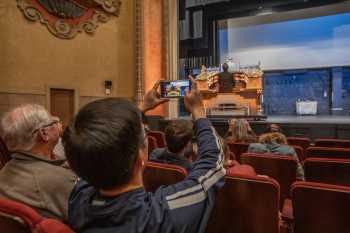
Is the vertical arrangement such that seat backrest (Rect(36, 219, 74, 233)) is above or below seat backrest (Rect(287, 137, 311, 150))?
above

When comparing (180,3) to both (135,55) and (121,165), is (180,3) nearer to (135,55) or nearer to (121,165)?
(135,55)

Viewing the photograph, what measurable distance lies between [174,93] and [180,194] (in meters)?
0.90

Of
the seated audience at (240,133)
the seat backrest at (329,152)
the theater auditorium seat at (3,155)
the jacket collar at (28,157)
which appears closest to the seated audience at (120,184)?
the jacket collar at (28,157)

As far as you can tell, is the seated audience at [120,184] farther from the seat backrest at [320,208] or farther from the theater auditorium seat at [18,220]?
the seat backrest at [320,208]

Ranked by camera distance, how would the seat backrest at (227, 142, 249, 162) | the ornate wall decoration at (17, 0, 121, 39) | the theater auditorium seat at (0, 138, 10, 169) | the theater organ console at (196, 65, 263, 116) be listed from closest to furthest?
the theater auditorium seat at (0, 138, 10, 169) < the seat backrest at (227, 142, 249, 162) < the ornate wall decoration at (17, 0, 121, 39) < the theater organ console at (196, 65, 263, 116)

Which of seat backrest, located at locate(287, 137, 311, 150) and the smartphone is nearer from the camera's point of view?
the smartphone

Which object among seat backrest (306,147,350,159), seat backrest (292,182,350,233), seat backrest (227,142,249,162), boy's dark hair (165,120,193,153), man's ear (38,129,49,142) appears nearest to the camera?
seat backrest (292,182,350,233)

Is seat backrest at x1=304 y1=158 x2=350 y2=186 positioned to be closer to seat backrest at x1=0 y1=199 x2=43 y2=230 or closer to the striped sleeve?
the striped sleeve

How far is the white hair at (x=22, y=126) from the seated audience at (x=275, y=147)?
6.31 ft

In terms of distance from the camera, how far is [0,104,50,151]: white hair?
1.49 m

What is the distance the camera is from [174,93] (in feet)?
5.52

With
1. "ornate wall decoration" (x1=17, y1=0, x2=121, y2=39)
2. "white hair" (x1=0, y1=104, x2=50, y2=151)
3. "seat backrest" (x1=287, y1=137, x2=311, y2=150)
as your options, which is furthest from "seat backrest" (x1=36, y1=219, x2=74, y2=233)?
A: "ornate wall decoration" (x1=17, y1=0, x2=121, y2=39)

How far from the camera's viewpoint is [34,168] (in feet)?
4.39

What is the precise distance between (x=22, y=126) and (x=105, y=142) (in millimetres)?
916
